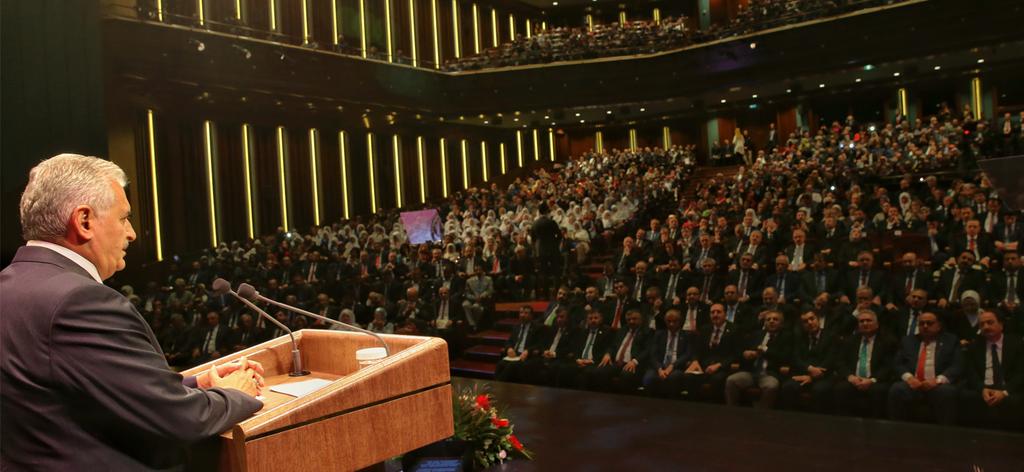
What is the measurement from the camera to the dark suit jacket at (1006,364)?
12.7 feet

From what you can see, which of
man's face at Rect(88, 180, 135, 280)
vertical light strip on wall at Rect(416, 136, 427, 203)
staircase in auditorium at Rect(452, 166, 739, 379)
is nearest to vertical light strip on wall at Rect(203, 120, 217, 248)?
vertical light strip on wall at Rect(416, 136, 427, 203)

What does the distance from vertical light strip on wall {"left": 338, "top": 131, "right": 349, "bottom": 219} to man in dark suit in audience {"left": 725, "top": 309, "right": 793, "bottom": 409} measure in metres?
12.9

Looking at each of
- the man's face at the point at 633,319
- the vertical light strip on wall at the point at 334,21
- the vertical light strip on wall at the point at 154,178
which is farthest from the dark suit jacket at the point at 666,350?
the vertical light strip on wall at the point at 334,21

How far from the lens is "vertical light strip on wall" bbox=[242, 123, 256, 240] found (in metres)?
14.5

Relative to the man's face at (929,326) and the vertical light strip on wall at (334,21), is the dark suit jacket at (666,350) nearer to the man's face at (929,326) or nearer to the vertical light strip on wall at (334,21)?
the man's face at (929,326)

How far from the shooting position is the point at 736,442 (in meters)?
3.36

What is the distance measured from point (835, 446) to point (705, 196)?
22.4ft

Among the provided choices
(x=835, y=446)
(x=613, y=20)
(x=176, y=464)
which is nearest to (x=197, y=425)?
(x=176, y=464)

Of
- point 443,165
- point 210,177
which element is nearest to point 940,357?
point 210,177

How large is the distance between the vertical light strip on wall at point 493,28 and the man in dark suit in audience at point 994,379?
18369mm

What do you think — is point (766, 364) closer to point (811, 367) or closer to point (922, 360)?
point (811, 367)

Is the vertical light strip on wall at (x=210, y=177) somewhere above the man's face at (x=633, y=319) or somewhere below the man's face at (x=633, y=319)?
above

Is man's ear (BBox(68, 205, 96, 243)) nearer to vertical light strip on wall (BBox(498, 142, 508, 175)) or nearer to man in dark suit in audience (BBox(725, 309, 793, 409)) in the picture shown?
man in dark suit in audience (BBox(725, 309, 793, 409))

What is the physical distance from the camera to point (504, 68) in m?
16.9
